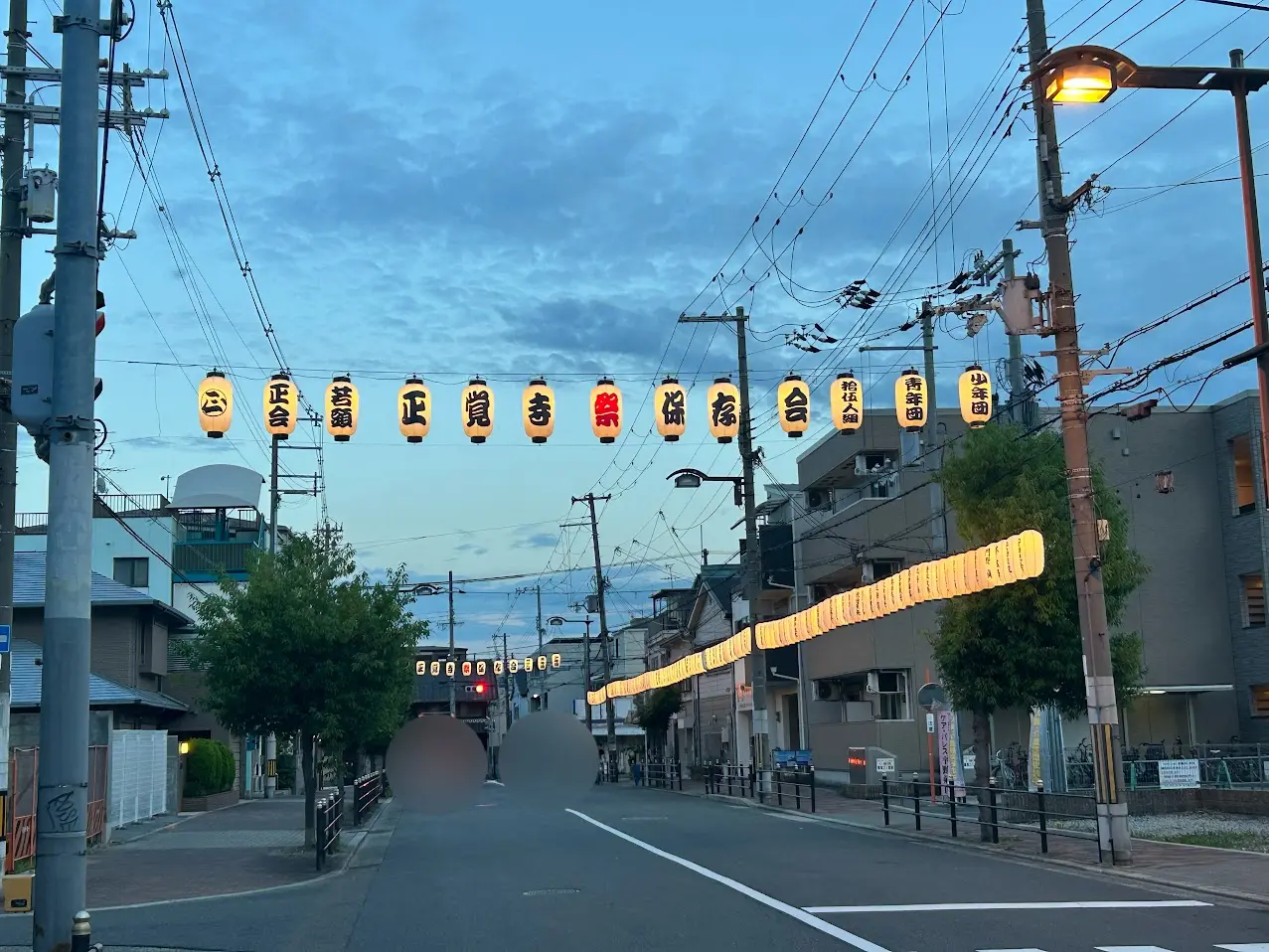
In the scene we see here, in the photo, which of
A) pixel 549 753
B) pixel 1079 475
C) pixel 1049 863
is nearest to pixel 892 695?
pixel 1049 863

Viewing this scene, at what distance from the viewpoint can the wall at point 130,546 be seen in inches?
2215

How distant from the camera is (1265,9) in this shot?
14.0 meters

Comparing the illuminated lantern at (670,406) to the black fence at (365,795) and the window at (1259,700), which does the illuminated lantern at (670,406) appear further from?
the window at (1259,700)

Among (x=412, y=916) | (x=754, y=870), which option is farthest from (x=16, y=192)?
(x=754, y=870)

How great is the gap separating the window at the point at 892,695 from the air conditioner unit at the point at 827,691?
4239 millimetres

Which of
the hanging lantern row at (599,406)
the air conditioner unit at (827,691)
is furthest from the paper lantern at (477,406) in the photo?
the air conditioner unit at (827,691)

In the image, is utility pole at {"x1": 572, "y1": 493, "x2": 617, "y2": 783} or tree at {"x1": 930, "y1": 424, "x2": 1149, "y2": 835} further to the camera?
utility pole at {"x1": 572, "y1": 493, "x2": 617, "y2": 783}

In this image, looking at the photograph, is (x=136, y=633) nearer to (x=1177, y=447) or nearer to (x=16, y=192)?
(x=16, y=192)

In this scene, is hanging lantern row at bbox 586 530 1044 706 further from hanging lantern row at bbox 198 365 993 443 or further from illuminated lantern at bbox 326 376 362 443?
illuminated lantern at bbox 326 376 362 443

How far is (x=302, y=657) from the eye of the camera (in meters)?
25.6

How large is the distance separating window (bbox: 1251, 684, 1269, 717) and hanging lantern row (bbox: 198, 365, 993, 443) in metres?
18.1

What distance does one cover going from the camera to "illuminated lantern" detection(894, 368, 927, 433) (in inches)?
1058

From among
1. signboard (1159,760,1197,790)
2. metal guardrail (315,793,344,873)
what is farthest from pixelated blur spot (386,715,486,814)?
signboard (1159,760,1197,790)

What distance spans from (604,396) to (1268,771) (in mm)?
17566
